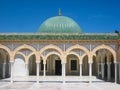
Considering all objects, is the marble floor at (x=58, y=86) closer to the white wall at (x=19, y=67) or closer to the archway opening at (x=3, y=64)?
the archway opening at (x=3, y=64)

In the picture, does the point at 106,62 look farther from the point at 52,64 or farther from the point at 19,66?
the point at 19,66

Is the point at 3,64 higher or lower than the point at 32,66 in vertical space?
higher

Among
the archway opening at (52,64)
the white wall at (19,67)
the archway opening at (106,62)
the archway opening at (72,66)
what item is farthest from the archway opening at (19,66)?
the archway opening at (106,62)

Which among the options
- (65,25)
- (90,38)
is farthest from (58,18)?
(90,38)

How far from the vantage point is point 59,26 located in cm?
2416

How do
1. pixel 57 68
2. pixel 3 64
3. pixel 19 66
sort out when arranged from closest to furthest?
pixel 3 64
pixel 19 66
pixel 57 68

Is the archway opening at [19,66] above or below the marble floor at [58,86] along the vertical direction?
above

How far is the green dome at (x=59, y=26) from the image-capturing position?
23955 millimetres

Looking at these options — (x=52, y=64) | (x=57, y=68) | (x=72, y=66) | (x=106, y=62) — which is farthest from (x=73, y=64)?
(x=106, y=62)

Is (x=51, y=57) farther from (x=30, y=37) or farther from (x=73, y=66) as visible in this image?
(x=30, y=37)

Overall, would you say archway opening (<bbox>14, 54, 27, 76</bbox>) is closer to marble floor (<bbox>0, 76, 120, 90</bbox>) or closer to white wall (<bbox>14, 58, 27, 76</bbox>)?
white wall (<bbox>14, 58, 27, 76</bbox>)

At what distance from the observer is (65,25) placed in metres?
24.2

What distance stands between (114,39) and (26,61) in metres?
8.00

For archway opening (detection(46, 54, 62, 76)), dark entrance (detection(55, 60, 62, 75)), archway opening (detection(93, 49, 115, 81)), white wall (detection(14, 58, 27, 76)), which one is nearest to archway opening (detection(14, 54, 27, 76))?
white wall (detection(14, 58, 27, 76))
